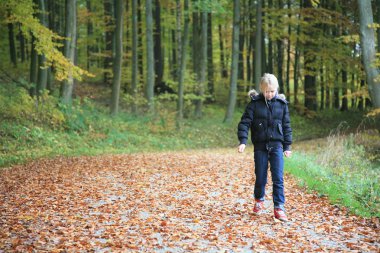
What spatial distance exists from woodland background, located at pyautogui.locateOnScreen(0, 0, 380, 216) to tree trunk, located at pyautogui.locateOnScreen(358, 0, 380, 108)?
3 cm

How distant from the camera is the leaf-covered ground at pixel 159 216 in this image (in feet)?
16.8

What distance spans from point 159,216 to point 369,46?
35.9 feet

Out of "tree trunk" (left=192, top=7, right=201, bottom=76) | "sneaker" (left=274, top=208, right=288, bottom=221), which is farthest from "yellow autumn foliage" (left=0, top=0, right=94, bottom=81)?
"tree trunk" (left=192, top=7, right=201, bottom=76)

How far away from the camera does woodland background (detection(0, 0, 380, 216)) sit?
13.4 m

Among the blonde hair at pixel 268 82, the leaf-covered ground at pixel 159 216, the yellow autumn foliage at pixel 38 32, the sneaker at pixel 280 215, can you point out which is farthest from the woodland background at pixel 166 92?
the blonde hair at pixel 268 82

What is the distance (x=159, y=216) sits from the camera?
6.53 meters

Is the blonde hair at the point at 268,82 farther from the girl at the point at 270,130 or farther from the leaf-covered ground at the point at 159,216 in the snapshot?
the leaf-covered ground at the point at 159,216

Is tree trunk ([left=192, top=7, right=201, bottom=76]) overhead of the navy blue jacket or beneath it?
overhead

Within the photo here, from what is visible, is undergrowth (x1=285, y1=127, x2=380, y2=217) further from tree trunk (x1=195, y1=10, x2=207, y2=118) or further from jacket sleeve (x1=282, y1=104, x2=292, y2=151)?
tree trunk (x1=195, y1=10, x2=207, y2=118)

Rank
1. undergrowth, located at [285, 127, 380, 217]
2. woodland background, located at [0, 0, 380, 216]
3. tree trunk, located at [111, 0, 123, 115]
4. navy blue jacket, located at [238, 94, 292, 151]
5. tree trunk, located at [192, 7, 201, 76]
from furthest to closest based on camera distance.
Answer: tree trunk, located at [192, 7, 201, 76] < tree trunk, located at [111, 0, 123, 115] < woodland background, located at [0, 0, 380, 216] < undergrowth, located at [285, 127, 380, 217] < navy blue jacket, located at [238, 94, 292, 151]

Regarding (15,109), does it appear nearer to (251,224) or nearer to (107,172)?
(107,172)

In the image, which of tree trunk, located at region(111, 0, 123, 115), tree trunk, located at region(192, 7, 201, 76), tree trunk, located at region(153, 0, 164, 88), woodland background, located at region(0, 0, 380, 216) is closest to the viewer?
woodland background, located at region(0, 0, 380, 216)

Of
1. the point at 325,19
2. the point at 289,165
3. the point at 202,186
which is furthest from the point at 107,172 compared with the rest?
the point at 325,19

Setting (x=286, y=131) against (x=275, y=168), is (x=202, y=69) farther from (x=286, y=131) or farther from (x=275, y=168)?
(x=275, y=168)
